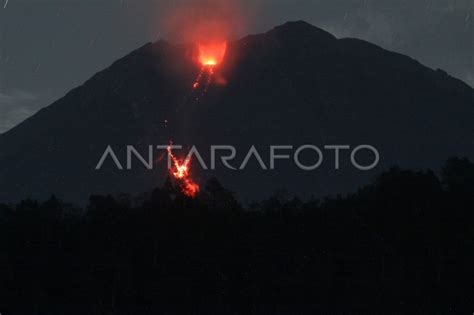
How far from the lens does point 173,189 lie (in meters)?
64.8

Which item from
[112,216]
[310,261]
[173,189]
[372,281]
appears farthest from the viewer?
[173,189]

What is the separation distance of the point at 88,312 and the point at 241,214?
45.7 ft

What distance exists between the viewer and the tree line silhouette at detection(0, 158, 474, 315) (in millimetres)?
47406

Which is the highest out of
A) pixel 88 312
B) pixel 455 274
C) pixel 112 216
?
pixel 112 216

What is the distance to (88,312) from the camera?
47.5 meters

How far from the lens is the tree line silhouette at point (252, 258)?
47406mm

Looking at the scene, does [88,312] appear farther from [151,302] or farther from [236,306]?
[236,306]

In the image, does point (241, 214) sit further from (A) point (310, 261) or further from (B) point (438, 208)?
(B) point (438, 208)

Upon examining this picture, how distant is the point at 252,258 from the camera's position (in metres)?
49.7

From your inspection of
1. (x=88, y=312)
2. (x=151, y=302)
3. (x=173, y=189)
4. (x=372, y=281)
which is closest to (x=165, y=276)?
(x=151, y=302)

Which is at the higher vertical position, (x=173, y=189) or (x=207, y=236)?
(x=173, y=189)

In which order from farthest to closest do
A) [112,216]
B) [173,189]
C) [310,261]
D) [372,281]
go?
[173,189] → [112,216] → [310,261] → [372,281]

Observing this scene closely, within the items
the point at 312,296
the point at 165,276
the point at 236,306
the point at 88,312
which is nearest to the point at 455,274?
the point at 312,296

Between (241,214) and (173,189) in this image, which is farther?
(173,189)
